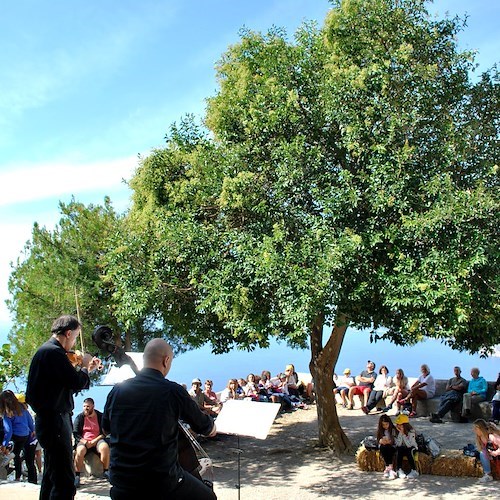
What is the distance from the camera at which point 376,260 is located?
9.79 metres

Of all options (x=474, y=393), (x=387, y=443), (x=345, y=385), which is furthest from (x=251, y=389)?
(x=387, y=443)

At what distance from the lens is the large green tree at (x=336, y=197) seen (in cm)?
915

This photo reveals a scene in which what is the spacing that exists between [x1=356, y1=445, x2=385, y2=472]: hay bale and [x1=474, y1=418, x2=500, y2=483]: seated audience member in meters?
1.80

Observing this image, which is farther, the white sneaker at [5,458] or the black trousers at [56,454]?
the white sneaker at [5,458]

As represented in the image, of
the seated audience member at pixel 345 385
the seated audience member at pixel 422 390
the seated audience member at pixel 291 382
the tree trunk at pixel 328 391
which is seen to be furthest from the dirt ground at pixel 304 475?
the seated audience member at pixel 291 382

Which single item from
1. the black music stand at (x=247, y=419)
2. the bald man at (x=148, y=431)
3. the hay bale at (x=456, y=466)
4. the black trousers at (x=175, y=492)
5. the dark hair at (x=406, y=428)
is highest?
the bald man at (x=148, y=431)

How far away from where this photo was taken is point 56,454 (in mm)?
4668

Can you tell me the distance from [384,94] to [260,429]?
20.6ft

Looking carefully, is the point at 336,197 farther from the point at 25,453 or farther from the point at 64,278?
the point at 64,278

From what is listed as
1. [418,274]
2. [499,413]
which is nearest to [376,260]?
[418,274]

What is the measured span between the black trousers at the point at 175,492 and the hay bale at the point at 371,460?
25.3 feet

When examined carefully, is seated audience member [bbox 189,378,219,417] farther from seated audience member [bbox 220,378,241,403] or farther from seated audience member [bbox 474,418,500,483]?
seated audience member [bbox 474,418,500,483]

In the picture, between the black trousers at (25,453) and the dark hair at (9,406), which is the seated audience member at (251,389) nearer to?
the black trousers at (25,453)

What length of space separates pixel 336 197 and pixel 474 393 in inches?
318
